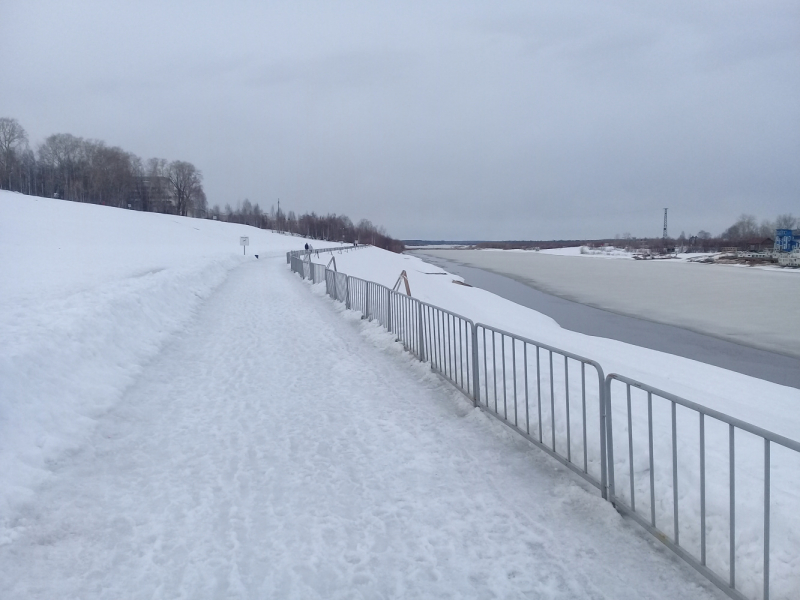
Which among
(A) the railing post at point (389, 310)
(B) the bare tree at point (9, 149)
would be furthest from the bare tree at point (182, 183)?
(A) the railing post at point (389, 310)

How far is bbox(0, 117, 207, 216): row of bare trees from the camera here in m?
112

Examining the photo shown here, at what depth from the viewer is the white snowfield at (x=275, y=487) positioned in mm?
3367

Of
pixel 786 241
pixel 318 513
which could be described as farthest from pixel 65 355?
pixel 786 241

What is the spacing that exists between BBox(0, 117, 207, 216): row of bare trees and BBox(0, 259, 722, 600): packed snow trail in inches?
4821

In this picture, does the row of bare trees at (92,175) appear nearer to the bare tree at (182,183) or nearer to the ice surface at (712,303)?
the bare tree at (182,183)

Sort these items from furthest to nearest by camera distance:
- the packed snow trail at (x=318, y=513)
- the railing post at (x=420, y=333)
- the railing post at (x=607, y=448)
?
1. the railing post at (x=420, y=333)
2. the railing post at (x=607, y=448)
3. the packed snow trail at (x=318, y=513)

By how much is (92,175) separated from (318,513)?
5541 inches

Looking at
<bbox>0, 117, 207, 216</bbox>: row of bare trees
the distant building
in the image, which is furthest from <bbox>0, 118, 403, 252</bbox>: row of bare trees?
the distant building

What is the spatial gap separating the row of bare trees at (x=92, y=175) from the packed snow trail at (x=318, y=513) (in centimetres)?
12245

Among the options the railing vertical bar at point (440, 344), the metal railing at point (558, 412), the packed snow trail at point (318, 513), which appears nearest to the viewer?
the packed snow trail at point (318, 513)

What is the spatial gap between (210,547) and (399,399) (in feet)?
12.2

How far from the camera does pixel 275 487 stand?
457 cm

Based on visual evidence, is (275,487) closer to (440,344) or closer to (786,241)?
(440,344)

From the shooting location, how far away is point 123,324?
10156 millimetres
